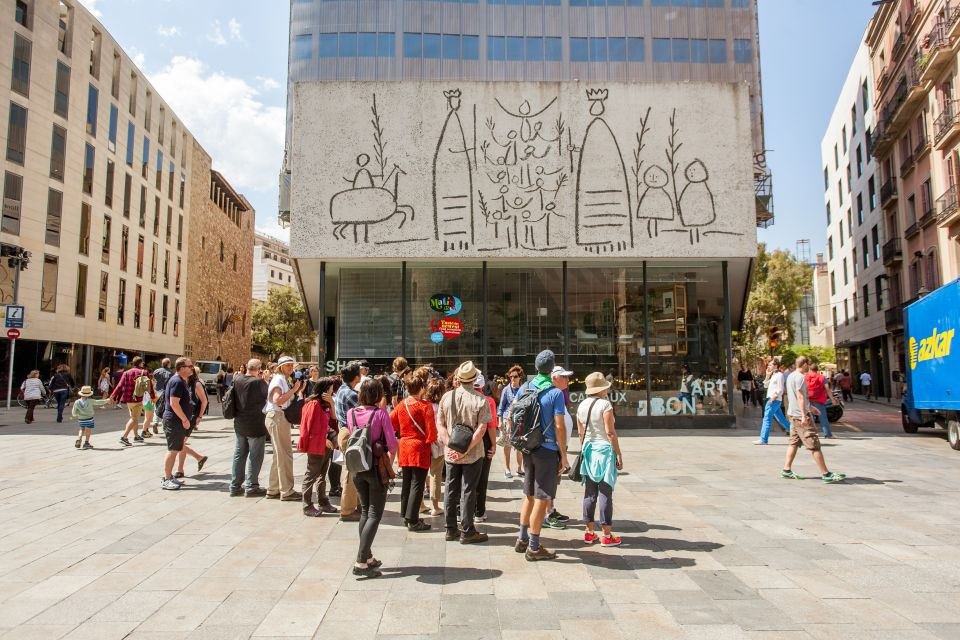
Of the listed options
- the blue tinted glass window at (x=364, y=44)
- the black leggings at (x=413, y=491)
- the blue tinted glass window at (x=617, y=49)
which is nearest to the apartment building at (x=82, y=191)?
the blue tinted glass window at (x=364, y=44)

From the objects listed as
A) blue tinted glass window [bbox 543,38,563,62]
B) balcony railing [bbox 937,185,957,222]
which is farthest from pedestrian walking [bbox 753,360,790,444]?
blue tinted glass window [bbox 543,38,563,62]

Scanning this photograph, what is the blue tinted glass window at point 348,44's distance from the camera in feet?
113

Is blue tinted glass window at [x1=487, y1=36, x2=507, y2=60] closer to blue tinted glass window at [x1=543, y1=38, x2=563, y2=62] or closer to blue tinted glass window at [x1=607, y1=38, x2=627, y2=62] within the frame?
blue tinted glass window at [x1=543, y1=38, x2=563, y2=62]

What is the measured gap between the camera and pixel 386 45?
34.7 meters

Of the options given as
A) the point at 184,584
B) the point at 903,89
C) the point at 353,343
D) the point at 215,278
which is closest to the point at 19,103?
the point at 353,343

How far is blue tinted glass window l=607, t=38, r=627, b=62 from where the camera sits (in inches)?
1383

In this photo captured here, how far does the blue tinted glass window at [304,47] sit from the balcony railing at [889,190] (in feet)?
104

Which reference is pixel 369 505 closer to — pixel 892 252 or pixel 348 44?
pixel 348 44

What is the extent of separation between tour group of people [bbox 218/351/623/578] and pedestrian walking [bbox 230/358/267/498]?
0.5 inches

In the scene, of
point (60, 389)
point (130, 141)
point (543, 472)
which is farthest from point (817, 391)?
point (130, 141)

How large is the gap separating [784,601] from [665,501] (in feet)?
11.9

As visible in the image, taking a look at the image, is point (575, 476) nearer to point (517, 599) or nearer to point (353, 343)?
point (517, 599)

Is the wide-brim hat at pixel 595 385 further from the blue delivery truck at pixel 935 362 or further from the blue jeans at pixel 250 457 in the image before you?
the blue delivery truck at pixel 935 362

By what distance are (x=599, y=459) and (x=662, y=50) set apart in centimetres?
3392
